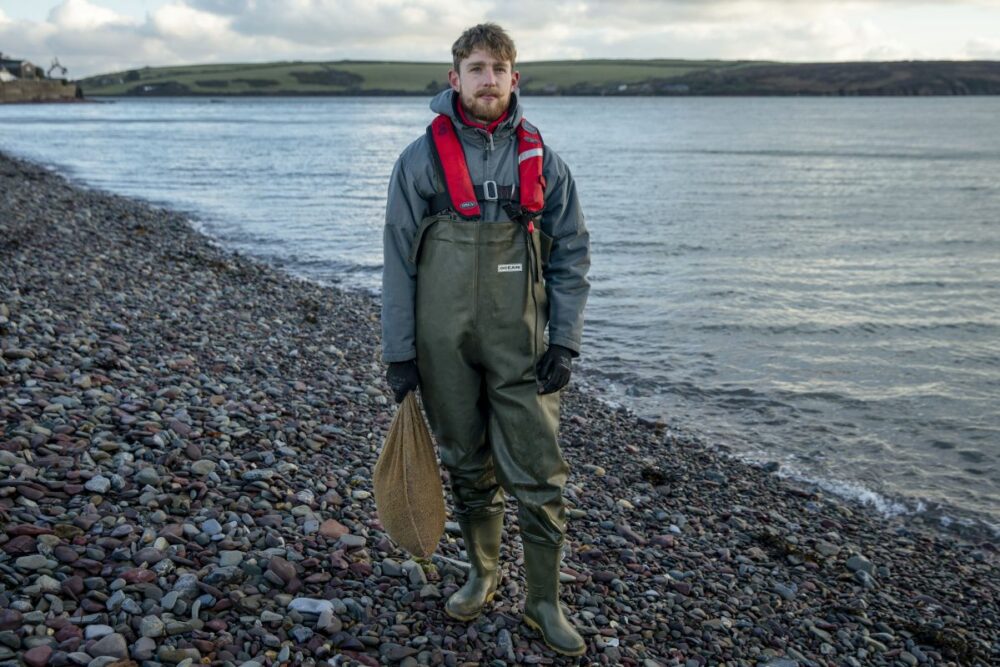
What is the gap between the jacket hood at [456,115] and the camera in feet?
14.5

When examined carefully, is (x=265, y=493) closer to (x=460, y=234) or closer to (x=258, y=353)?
(x=460, y=234)

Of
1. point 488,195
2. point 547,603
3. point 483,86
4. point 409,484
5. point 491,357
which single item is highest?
point 483,86

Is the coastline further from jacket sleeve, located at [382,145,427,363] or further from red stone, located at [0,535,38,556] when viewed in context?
jacket sleeve, located at [382,145,427,363]

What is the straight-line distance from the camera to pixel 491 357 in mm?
4512

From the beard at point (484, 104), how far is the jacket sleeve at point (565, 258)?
36cm

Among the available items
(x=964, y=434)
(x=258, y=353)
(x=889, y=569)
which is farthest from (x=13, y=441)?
(x=964, y=434)

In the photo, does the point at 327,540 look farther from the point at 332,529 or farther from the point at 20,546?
the point at 20,546

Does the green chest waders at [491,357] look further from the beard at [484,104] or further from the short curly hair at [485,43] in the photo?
the short curly hair at [485,43]

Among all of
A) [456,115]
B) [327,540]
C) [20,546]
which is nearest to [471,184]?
[456,115]

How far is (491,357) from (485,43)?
1.66m

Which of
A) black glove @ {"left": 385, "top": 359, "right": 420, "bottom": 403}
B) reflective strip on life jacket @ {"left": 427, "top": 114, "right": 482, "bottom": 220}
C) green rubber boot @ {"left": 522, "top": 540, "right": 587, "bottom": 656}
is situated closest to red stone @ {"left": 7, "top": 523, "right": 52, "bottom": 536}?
black glove @ {"left": 385, "top": 359, "right": 420, "bottom": 403}

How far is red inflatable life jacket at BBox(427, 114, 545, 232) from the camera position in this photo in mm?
4359

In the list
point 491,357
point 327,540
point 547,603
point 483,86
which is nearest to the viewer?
point 483,86

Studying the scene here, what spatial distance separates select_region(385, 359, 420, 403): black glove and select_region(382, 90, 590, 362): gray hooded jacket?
0.05 metres
